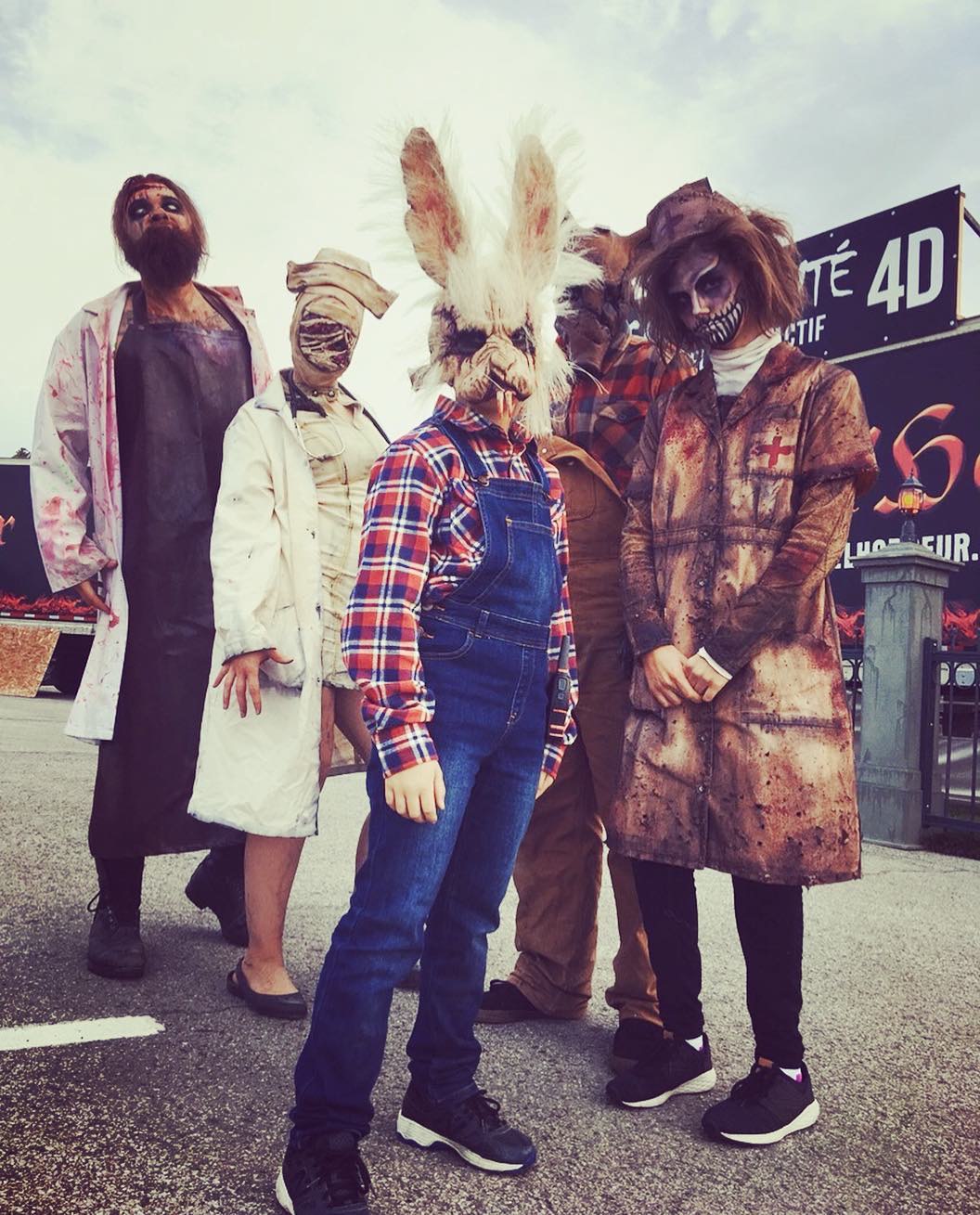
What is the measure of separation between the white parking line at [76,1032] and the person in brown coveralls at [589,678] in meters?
0.90

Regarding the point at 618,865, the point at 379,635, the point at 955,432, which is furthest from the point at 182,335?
the point at 955,432

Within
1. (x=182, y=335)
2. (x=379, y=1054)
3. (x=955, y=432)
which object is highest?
(x=955, y=432)

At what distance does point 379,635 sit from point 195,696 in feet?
4.83

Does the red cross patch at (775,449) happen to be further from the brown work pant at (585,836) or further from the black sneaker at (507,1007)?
the black sneaker at (507,1007)

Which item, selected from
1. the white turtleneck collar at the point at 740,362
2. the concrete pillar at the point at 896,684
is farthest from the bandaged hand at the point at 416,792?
the concrete pillar at the point at 896,684

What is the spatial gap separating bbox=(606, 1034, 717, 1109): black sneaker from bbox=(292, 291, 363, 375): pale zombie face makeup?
2.04m

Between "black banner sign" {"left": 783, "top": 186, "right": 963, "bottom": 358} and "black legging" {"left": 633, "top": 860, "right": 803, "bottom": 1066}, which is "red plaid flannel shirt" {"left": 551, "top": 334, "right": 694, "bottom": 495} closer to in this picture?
"black legging" {"left": 633, "top": 860, "right": 803, "bottom": 1066}

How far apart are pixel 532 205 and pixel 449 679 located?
3.43 ft

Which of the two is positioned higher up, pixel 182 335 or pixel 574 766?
pixel 182 335

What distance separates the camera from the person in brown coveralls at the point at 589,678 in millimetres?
2773

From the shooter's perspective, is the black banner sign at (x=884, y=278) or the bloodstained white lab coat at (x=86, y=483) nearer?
the bloodstained white lab coat at (x=86, y=483)

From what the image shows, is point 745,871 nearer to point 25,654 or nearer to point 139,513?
point 139,513

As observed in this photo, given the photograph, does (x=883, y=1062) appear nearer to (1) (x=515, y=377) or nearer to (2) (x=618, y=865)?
(2) (x=618, y=865)

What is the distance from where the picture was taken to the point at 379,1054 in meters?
1.82
